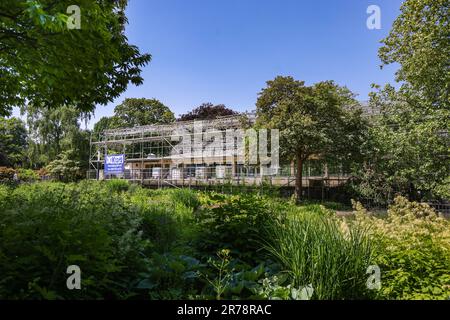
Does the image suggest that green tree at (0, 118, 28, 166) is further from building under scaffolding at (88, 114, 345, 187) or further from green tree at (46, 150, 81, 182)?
building under scaffolding at (88, 114, 345, 187)

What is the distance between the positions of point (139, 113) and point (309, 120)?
106 feet

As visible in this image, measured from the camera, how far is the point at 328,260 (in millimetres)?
2955

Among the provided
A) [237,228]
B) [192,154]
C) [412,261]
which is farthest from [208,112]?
[412,261]

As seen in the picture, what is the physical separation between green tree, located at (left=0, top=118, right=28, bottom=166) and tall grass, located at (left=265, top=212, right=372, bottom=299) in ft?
53.5

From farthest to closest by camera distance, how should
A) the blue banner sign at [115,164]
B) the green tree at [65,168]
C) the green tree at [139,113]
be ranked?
1. the green tree at [139,113]
2. the green tree at [65,168]
3. the blue banner sign at [115,164]

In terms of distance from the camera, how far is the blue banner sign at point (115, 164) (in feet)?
89.7

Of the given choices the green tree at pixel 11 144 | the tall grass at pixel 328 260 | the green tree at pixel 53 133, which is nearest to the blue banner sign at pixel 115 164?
the green tree at pixel 11 144

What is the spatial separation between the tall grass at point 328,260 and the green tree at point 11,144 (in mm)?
16296

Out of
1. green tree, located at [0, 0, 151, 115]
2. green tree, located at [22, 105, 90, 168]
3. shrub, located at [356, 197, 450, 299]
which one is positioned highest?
green tree, located at [22, 105, 90, 168]

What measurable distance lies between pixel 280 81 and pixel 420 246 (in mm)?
15457

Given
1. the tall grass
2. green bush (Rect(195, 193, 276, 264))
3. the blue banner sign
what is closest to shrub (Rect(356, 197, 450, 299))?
the tall grass

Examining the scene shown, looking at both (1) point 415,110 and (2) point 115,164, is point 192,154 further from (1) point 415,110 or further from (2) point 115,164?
(1) point 415,110

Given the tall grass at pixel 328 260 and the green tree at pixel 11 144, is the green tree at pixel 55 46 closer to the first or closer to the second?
the tall grass at pixel 328 260

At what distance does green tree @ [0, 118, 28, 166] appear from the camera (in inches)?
673
